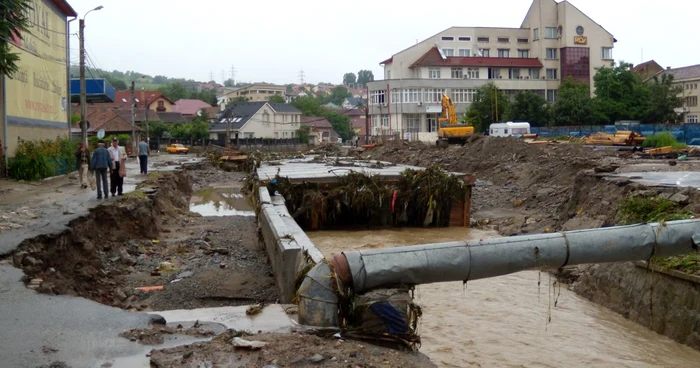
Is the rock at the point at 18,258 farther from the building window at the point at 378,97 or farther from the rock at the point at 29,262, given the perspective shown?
the building window at the point at 378,97

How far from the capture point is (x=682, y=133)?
47.4 m

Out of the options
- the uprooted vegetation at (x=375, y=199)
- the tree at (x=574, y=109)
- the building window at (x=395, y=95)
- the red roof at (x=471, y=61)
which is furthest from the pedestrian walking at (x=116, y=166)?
the red roof at (x=471, y=61)

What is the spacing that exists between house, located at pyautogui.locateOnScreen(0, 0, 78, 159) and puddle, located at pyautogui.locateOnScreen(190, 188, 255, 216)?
293 inches

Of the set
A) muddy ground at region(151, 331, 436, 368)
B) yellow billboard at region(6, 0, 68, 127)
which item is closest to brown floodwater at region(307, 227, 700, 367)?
muddy ground at region(151, 331, 436, 368)

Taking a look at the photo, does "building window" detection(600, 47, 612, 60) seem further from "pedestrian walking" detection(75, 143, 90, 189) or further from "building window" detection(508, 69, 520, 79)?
"pedestrian walking" detection(75, 143, 90, 189)

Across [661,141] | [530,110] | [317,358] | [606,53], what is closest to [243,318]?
[317,358]

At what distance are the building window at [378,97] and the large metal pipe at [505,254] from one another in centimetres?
7317

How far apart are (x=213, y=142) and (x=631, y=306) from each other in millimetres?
81802

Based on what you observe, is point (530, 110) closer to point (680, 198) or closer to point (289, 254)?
point (680, 198)

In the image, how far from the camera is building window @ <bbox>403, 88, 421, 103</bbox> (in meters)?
77.7

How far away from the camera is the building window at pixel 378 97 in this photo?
3169 inches

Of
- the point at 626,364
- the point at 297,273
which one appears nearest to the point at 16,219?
the point at 297,273

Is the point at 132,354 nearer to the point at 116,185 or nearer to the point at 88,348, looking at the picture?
the point at 88,348

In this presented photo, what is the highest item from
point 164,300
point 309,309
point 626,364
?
point 309,309
